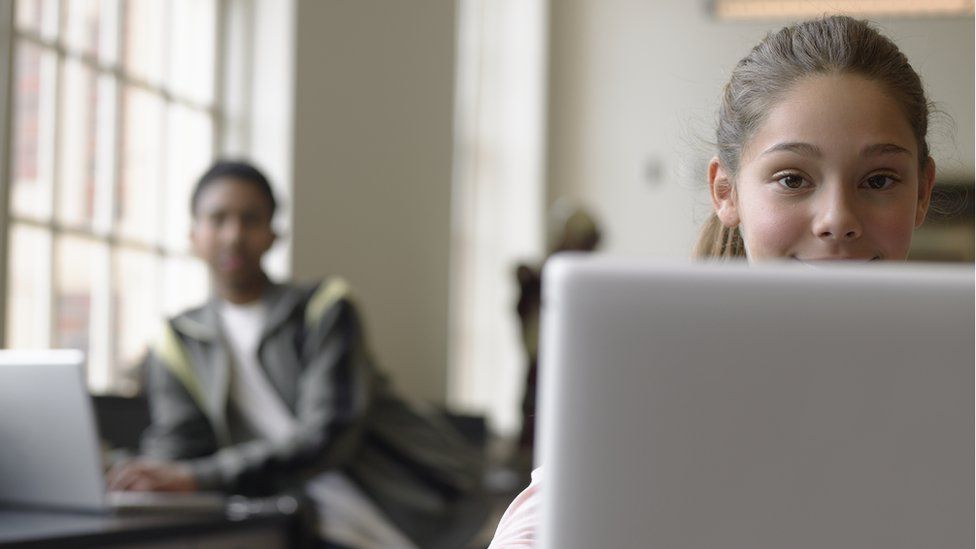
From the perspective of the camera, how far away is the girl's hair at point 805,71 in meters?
1.14

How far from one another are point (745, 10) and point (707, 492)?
6.78m

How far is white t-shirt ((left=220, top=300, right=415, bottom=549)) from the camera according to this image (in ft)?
9.42

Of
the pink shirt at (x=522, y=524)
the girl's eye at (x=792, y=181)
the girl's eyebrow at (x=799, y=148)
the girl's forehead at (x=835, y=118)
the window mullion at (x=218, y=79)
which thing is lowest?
the pink shirt at (x=522, y=524)

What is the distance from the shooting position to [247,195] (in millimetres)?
3334

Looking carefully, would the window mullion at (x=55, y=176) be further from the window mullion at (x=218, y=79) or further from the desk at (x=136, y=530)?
the desk at (x=136, y=530)

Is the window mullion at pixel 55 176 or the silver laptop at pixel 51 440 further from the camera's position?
the window mullion at pixel 55 176

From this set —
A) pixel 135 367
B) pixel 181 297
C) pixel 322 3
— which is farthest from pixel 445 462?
pixel 322 3

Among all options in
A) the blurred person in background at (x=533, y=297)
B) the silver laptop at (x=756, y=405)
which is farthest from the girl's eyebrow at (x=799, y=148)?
the blurred person in background at (x=533, y=297)

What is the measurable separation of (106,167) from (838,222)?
3.43 m

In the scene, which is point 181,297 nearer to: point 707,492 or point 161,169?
point 161,169

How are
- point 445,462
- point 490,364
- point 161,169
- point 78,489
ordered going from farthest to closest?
1. point 490,364
2. point 161,169
3. point 445,462
4. point 78,489

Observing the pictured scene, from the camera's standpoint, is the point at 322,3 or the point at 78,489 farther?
the point at 322,3

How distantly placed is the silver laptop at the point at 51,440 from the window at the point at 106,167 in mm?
1465

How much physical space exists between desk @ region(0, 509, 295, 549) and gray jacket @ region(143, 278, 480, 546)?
0.76m
